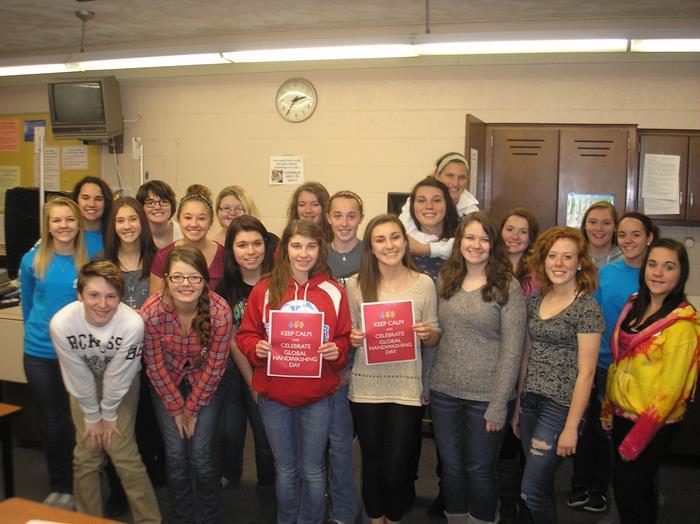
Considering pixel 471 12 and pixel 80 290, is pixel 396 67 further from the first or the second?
pixel 80 290

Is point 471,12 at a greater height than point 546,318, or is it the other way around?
point 471,12

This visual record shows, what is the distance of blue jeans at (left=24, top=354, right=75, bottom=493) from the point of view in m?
2.72

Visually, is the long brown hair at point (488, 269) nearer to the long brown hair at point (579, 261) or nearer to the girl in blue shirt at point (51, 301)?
the long brown hair at point (579, 261)

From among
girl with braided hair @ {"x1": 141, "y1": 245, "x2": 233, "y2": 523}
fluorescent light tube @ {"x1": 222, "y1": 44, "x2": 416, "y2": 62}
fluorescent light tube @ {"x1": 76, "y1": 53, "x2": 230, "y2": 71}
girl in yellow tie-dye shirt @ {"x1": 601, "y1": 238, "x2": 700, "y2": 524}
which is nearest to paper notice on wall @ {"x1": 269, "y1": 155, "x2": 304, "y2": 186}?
fluorescent light tube @ {"x1": 76, "y1": 53, "x2": 230, "y2": 71}

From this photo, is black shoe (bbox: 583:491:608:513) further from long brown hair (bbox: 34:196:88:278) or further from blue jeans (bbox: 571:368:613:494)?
long brown hair (bbox: 34:196:88:278)

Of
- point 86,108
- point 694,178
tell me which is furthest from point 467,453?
point 86,108

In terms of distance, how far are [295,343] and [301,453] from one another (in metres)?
0.47

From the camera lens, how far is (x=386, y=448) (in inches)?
90.4

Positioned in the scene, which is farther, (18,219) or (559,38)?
(18,219)

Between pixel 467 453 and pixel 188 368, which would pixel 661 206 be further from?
pixel 188 368

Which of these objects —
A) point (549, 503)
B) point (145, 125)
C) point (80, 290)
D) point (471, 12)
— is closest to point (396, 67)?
point (471, 12)

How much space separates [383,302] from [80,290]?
4.04 feet

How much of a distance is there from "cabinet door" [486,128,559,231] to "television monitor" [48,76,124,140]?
11.3 feet

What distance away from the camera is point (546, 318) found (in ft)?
7.37
